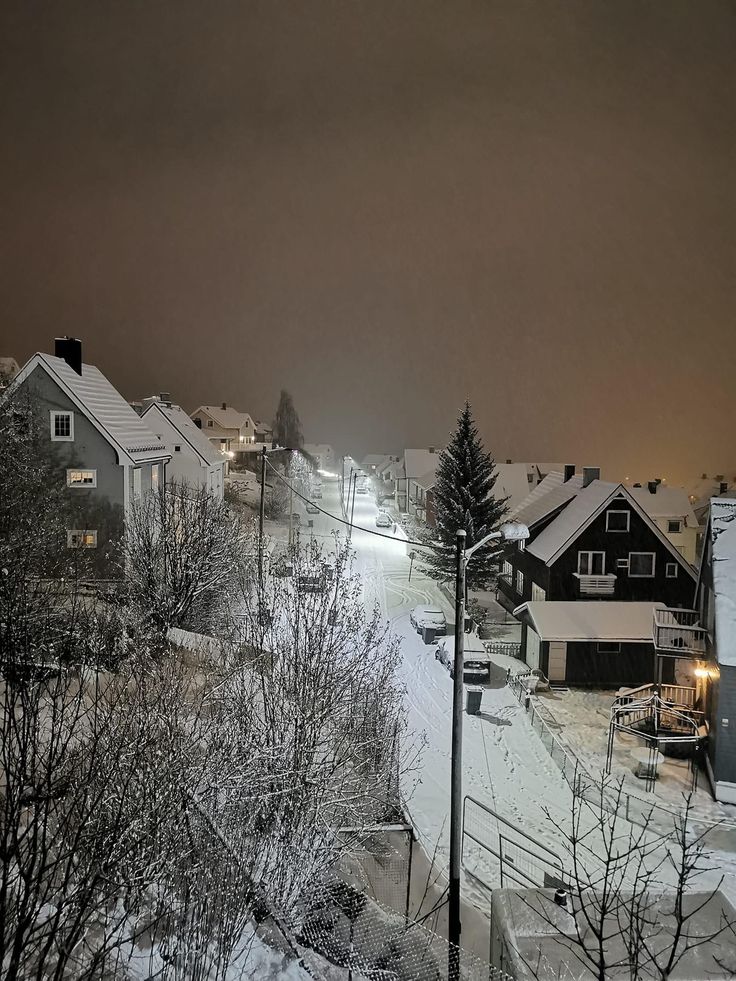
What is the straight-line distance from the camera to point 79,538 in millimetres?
26641

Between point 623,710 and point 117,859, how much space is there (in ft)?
65.7

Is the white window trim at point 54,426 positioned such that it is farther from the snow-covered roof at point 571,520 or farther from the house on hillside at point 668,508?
the house on hillside at point 668,508

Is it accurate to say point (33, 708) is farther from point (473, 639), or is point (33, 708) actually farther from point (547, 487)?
point (547, 487)

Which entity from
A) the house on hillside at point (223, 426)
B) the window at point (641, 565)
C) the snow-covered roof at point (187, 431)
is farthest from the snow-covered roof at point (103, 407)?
the house on hillside at point (223, 426)

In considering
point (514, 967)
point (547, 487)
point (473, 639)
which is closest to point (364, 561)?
point (547, 487)

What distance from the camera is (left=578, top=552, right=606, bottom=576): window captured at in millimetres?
32250


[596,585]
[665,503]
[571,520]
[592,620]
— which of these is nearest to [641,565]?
[596,585]

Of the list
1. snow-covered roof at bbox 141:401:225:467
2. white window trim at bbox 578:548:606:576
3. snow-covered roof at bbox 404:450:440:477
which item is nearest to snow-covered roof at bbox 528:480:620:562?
white window trim at bbox 578:548:606:576

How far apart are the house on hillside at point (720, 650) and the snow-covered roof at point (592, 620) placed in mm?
4508

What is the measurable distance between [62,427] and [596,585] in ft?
80.6

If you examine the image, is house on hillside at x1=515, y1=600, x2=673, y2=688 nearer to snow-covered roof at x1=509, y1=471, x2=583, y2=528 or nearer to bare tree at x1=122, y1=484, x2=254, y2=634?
snow-covered roof at x1=509, y1=471, x2=583, y2=528

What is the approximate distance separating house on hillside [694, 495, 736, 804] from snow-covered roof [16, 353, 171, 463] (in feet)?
74.4

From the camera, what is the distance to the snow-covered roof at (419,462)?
82750 millimetres

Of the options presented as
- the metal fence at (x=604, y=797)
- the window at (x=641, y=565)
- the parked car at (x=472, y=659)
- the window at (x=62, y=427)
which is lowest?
the metal fence at (x=604, y=797)
